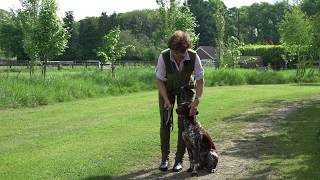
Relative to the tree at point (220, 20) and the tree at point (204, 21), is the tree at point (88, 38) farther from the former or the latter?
the tree at point (220, 20)

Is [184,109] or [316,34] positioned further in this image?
[316,34]

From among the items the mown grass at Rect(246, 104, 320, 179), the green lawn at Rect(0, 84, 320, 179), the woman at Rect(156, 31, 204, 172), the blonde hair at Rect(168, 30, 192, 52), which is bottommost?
the green lawn at Rect(0, 84, 320, 179)

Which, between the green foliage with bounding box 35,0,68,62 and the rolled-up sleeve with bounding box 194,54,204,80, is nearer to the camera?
the rolled-up sleeve with bounding box 194,54,204,80

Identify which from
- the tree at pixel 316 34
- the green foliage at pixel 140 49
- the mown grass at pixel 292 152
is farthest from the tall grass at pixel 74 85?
the green foliage at pixel 140 49

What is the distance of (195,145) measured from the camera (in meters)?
7.29

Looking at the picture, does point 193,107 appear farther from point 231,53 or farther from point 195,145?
point 231,53

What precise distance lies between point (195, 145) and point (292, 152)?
7.40 ft

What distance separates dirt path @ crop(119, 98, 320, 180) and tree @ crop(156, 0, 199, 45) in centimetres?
2091

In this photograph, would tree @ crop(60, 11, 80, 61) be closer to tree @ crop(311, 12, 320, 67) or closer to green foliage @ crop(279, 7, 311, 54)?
green foliage @ crop(279, 7, 311, 54)

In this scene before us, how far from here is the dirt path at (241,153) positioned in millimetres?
7176

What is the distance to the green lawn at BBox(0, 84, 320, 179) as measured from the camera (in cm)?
770

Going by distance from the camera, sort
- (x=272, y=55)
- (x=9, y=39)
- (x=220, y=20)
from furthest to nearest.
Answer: (x=9, y=39)
(x=272, y=55)
(x=220, y=20)

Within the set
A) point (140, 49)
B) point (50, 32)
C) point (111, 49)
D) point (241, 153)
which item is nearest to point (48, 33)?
point (50, 32)

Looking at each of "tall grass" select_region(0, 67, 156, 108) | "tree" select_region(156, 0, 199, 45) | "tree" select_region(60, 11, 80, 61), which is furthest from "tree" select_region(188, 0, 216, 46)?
"tall grass" select_region(0, 67, 156, 108)
